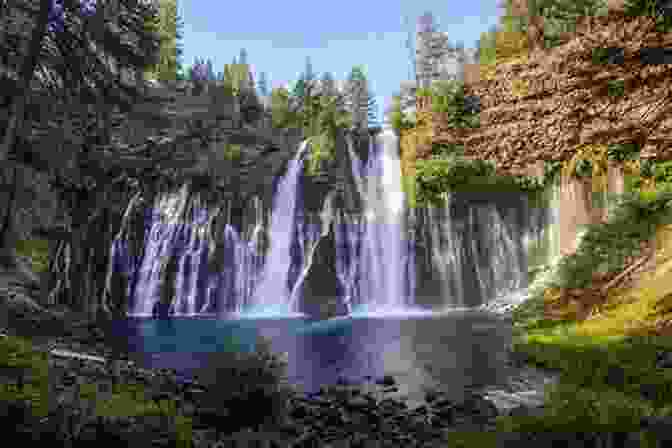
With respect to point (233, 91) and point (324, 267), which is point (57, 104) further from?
point (233, 91)

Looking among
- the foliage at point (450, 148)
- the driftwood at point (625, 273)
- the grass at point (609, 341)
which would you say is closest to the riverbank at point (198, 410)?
the grass at point (609, 341)

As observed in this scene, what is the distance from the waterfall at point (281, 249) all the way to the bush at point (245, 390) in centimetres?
2215

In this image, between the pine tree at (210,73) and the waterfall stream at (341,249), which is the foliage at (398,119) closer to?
the waterfall stream at (341,249)

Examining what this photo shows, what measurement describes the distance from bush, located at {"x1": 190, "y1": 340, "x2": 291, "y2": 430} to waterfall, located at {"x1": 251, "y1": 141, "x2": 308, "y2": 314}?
22.1m

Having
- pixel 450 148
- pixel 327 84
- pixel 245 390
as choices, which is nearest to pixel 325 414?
pixel 245 390

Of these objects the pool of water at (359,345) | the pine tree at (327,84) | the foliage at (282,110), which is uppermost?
the pine tree at (327,84)

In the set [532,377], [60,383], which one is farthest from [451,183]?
[60,383]

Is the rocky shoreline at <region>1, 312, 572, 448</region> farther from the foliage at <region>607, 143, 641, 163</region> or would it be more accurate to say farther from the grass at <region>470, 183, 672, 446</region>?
the foliage at <region>607, 143, 641, 163</region>

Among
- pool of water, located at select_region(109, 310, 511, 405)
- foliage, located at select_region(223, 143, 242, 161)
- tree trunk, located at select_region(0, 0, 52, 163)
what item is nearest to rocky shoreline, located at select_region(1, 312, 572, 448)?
pool of water, located at select_region(109, 310, 511, 405)

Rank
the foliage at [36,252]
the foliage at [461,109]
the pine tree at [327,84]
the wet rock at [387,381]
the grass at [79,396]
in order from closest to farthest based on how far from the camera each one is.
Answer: the grass at [79,396]
the foliage at [461,109]
the wet rock at [387,381]
the foliage at [36,252]
the pine tree at [327,84]

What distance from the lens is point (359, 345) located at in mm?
15984

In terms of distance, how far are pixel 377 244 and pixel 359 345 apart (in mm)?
14914

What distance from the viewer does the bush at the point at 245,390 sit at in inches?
258

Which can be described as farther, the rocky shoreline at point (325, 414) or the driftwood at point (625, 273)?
the driftwood at point (625, 273)
